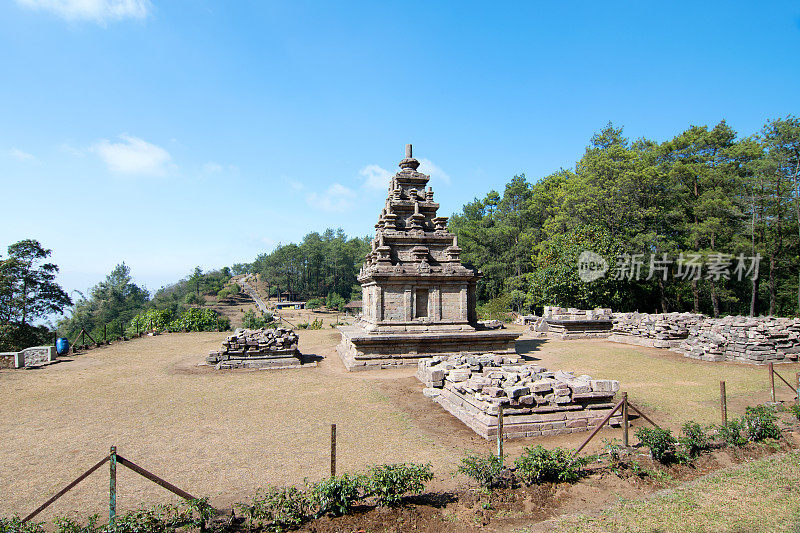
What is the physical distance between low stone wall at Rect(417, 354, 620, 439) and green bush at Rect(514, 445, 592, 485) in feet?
6.60

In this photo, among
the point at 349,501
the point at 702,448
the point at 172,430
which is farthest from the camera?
the point at 172,430

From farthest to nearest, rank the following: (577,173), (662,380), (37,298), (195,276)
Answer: (195,276) < (577,173) < (37,298) < (662,380)

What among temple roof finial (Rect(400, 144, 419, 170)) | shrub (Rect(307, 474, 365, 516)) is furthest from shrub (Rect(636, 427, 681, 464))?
temple roof finial (Rect(400, 144, 419, 170))

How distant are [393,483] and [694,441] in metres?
5.62

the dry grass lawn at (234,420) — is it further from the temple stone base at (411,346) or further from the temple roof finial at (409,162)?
the temple roof finial at (409,162)

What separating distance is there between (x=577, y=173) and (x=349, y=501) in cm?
4335

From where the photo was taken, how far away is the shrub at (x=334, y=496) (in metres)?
5.52

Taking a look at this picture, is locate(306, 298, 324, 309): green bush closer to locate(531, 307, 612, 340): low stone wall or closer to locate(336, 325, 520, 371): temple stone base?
locate(531, 307, 612, 340): low stone wall

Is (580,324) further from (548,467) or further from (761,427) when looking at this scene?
(548,467)

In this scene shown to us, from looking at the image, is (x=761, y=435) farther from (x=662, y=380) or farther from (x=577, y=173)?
(x=577, y=173)

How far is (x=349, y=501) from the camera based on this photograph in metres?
5.63

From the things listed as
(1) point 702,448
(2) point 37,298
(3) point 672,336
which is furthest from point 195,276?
(1) point 702,448

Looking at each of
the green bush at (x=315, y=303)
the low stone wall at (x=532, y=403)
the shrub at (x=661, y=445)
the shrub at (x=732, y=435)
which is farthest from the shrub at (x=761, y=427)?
the green bush at (x=315, y=303)

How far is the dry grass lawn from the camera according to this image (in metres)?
7.00
